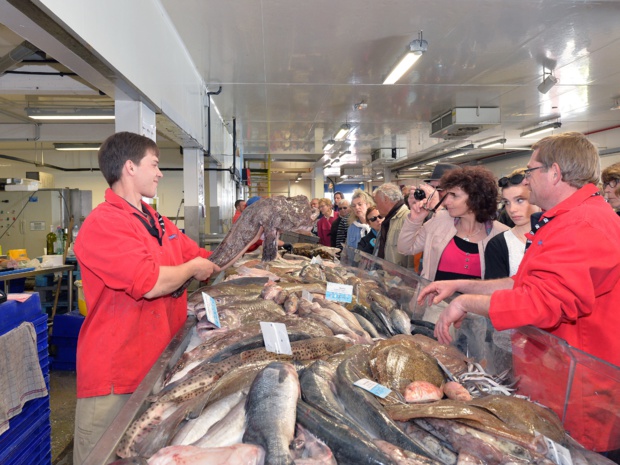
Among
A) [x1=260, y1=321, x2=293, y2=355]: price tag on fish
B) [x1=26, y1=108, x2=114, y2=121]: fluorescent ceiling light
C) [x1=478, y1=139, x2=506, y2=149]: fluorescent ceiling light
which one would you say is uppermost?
[x1=478, y1=139, x2=506, y2=149]: fluorescent ceiling light

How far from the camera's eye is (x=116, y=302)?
1.94 m

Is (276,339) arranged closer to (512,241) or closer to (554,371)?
(554,371)

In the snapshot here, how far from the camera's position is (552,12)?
518cm

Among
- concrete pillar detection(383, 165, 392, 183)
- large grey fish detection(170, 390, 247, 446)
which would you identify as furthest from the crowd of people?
concrete pillar detection(383, 165, 392, 183)

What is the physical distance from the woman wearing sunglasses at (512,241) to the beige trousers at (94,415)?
8.20 ft

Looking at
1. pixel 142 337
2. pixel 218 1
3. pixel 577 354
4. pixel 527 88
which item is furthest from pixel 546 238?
pixel 527 88

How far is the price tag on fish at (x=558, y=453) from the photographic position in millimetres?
1156

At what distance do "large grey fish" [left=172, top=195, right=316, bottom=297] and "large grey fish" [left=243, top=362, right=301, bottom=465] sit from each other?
1.68 metres

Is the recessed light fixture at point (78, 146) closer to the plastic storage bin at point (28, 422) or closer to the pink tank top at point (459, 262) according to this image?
the plastic storage bin at point (28, 422)

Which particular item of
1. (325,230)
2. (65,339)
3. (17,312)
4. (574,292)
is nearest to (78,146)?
(325,230)

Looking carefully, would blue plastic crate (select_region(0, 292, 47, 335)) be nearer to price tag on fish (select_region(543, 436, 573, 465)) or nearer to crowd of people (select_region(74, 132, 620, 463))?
crowd of people (select_region(74, 132, 620, 463))

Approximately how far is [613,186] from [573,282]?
3.52m

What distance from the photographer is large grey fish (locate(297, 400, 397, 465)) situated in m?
1.08

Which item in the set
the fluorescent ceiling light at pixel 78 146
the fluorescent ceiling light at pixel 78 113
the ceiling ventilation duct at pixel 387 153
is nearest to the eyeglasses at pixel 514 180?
the fluorescent ceiling light at pixel 78 113
